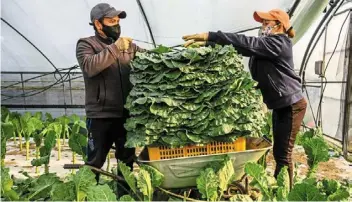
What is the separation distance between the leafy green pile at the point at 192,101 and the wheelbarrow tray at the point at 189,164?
0.27 feet

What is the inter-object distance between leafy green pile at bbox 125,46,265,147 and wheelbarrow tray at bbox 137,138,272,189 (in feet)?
0.27

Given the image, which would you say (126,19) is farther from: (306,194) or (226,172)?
(306,194)

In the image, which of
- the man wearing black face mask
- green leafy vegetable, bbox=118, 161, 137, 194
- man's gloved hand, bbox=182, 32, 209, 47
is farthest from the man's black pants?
man's gloved hand, bbox=182, 32, 209, 47

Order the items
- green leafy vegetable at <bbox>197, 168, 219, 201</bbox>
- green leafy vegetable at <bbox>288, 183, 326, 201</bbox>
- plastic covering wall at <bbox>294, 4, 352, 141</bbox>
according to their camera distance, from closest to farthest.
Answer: green leafy vegetable at <bbox>288, 183, 326, 201</bbox>
green leafy vegetable at <bbox>197, 168, 219, 201</bbox>
plastic covering wall at <bbox>294, 4, 352, 141</bbox>

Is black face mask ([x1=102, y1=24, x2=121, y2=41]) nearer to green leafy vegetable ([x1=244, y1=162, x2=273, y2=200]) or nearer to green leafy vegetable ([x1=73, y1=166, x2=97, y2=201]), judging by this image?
green leafy vegetable ([x1=73, y1=166, x2=97, y2=201])

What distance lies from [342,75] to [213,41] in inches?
107

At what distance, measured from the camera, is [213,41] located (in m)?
1.98

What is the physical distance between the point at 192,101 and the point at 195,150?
0.24 metres

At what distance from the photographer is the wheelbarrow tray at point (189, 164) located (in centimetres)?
A: 181

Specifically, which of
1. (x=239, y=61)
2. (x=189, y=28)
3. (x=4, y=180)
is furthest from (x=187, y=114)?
(x=189, y=28)

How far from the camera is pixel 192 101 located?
72.2 inches

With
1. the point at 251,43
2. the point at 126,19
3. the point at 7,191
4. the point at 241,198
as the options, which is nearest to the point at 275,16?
the point at 251,43

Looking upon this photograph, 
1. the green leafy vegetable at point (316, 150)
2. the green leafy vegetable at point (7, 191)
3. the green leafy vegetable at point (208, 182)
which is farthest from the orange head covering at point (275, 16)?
the green leafy vegetable at point (7, 191)

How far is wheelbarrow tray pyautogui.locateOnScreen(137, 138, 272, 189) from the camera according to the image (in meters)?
1.81
